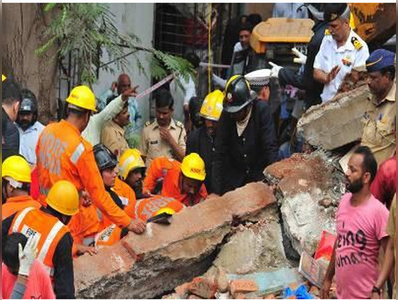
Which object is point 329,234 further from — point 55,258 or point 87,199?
point 55,258

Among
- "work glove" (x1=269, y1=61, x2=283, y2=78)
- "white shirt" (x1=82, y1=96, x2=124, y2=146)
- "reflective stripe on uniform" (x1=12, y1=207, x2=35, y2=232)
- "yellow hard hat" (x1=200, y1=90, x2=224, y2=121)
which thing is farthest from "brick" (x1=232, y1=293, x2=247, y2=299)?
"work glove" (x1=269, y1=61, x2=283, y2=78)

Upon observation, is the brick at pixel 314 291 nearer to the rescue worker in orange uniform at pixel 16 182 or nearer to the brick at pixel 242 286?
the brick at pixel 242 286

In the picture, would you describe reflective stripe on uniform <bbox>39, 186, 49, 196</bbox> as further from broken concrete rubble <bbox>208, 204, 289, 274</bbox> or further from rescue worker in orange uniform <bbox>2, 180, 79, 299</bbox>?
broken concrete rubble <bbox>208, 204, 289, 274</bbox>

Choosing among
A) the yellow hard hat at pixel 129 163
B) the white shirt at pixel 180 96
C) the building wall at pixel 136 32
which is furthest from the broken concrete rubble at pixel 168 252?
A: the white shirt at pixel 180 96

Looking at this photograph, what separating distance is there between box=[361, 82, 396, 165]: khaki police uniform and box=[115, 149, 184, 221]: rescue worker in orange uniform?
227 cm

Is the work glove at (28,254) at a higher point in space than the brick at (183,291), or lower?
higher

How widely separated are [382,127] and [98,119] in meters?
3.59

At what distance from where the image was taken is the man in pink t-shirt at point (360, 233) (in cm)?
660

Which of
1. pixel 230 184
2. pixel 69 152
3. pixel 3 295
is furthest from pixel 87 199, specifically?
pixel 3 295

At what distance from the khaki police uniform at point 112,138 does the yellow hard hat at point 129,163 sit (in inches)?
22.7

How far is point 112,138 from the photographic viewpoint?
10766 millimetres

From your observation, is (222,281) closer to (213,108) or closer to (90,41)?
(213,108)

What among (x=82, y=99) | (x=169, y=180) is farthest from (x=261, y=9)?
(x=82, y=99)

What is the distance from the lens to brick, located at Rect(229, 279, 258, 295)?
27.1ft
